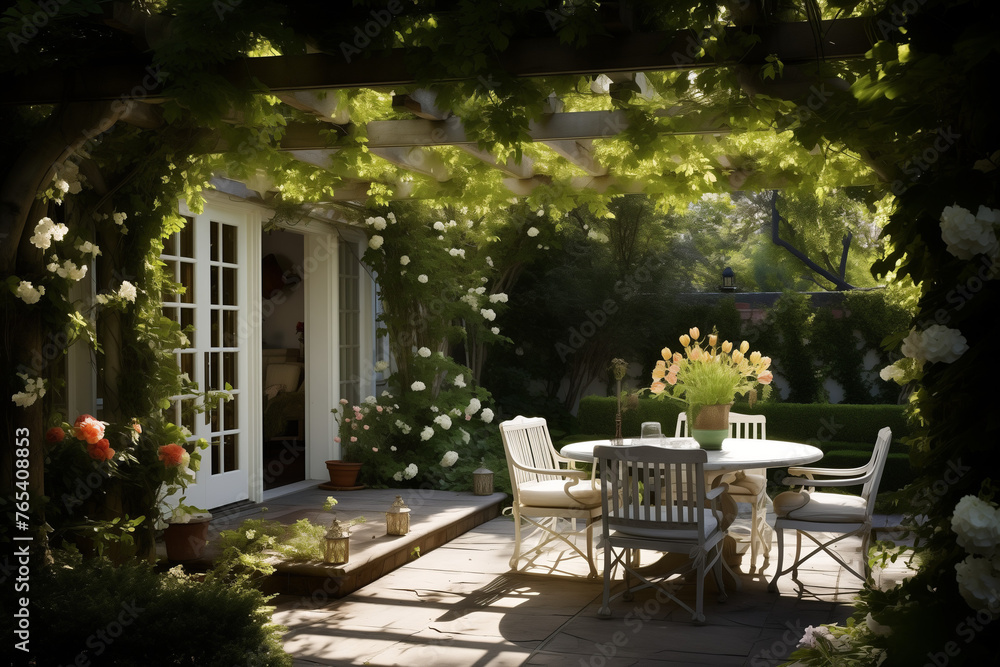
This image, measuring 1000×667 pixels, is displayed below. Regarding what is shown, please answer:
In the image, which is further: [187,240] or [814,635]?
[187,240]

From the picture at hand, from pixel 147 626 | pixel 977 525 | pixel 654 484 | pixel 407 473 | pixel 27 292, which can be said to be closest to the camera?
pixel 977 525

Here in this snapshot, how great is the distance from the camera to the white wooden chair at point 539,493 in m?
5.38

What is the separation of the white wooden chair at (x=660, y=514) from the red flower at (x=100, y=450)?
238cm

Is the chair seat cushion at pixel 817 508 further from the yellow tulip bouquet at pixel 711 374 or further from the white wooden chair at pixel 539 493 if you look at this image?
the white wooden chair at pixel 539 493

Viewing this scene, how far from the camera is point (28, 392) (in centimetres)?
388

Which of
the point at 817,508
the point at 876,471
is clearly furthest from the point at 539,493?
the point at 876,471

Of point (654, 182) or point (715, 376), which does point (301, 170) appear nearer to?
point (654, 182)

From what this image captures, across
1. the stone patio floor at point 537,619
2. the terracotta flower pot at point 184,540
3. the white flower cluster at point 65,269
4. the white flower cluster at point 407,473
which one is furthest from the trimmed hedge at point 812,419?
the white flower cluster at point 65,269

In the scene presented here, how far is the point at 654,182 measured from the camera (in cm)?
602

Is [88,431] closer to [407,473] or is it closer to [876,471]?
[407,473]

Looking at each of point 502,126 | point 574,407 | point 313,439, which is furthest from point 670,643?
point 574,407

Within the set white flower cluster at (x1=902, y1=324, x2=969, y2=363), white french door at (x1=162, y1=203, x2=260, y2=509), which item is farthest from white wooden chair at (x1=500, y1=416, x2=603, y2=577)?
white flower cluster at (x1=902, y1=324, x2=969, y2=363)

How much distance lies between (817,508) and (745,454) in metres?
0.49

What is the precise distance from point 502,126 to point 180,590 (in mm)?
2218
